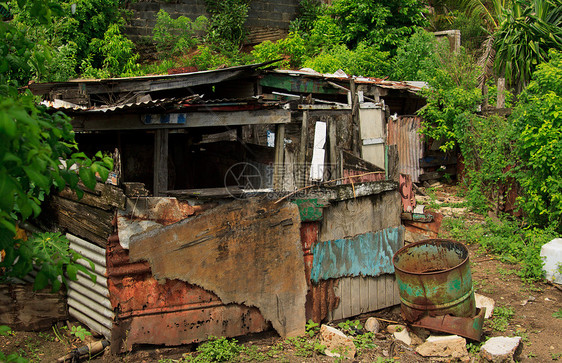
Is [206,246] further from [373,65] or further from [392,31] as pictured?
[392,31]

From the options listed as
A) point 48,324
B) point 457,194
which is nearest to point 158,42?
point 457,194

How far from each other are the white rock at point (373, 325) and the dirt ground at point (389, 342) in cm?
11

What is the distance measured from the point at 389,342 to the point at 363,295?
669 millimetres

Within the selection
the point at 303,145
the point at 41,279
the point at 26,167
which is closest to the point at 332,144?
the point at 303,145

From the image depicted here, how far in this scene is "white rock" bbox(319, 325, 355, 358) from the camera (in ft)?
17.1

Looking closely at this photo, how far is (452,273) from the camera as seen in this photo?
208 inches

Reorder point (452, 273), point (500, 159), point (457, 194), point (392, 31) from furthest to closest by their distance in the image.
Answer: point (392, 31) → point (457, 194) → point (500, 159) → point (452, 273)

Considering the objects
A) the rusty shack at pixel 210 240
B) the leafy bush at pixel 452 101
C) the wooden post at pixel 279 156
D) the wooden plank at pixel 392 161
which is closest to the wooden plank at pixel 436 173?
the leafy bush at pixel 452 101

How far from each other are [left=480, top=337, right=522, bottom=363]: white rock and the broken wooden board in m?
1.99

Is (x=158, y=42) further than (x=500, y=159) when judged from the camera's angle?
Yes

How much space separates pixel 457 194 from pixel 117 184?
927 centimetres

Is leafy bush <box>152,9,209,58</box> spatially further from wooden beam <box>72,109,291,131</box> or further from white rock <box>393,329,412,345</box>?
white rock <box>393,329,412,345</box>

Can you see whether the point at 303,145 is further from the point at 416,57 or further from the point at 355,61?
the point at 416,57

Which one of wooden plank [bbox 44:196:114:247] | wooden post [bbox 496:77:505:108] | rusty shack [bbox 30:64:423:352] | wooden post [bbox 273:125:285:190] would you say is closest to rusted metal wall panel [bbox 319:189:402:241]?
rusty shack [bbox 30:64:423:352]
